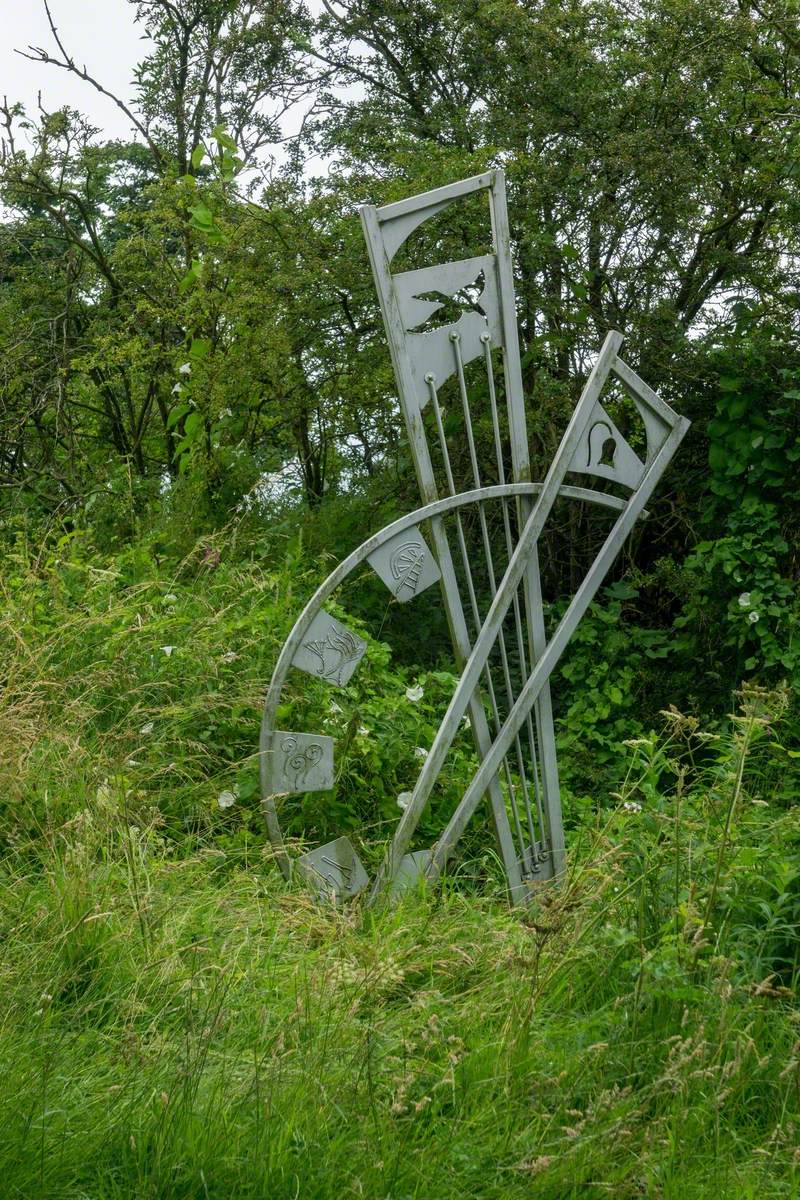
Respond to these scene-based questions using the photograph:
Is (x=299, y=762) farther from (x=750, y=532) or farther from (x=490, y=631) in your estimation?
(x=750, y=532)

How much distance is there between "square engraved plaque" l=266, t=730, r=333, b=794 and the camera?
12.6 ft

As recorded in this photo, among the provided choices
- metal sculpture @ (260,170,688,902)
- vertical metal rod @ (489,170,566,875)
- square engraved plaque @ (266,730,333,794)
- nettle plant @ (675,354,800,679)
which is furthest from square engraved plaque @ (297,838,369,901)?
nettle plant @ (675,354,800,679)

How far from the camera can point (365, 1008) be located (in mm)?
2982

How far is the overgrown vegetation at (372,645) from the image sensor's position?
8.68 feet

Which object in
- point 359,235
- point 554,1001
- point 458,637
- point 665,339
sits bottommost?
point 554,1001

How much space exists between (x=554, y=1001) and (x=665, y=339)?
163 inches

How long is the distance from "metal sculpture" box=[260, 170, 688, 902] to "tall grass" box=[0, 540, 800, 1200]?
0.18 metres

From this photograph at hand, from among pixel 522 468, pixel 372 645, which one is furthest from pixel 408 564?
pixel 372 645

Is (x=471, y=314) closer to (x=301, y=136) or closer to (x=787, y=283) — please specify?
(x=787, y=283)

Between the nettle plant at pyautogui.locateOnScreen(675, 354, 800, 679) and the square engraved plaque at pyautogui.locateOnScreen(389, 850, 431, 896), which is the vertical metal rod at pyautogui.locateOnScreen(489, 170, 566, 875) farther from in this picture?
the nettle plant at pyautogui.locateOnScreen(675, 354, 800, 679)

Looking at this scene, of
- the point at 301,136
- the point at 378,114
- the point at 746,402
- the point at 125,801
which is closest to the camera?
the point at 125,801

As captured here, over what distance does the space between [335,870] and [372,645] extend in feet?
4.58

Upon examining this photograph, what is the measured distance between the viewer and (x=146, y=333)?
8273 mm

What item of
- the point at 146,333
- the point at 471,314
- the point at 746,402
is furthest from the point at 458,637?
the point at 146,333
